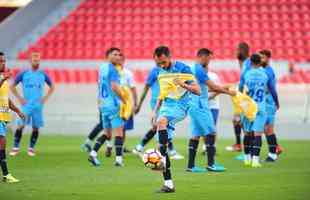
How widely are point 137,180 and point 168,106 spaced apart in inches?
56.7

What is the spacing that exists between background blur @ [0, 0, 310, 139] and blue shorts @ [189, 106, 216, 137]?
43.7 ft

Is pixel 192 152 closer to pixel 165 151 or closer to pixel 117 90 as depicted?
pixel 117 90

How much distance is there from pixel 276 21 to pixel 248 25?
108 centimetres

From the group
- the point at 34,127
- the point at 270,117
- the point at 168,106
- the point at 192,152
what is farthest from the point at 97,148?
the point at 168,106

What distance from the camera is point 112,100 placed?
15.3m

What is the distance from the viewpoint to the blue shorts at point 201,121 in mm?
14078

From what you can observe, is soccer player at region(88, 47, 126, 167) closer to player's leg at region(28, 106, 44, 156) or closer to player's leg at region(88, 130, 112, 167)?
player's leg at region(88, 130, 112, 167)

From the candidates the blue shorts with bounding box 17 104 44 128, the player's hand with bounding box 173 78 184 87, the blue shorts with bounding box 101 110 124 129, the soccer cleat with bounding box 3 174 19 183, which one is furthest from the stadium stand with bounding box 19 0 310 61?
the player's hand with bounding box 173 78 184 87

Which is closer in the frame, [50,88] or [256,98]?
[256,98]

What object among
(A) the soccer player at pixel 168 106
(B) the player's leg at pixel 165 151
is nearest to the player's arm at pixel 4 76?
(A) the soccer player at pixel 168 106

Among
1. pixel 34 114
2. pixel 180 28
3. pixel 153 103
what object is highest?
pixel 180 28

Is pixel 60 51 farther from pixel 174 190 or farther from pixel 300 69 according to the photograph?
pixel 174 190

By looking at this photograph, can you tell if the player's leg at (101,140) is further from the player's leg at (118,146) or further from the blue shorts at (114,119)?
the player's leg at (118,146)

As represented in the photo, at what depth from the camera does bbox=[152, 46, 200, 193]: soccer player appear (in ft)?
36.4
